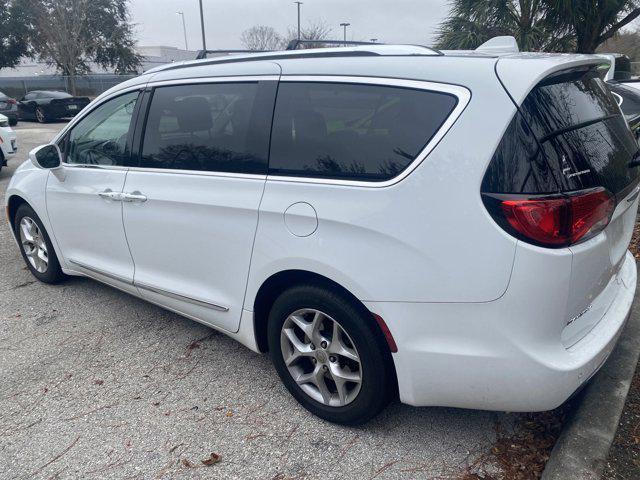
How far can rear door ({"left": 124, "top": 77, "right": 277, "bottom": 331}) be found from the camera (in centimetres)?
283

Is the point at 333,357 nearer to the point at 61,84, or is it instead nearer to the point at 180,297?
the point at 180,297

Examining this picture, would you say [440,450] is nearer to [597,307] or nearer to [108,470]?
[597,307]

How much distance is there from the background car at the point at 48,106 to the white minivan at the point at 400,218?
20024mm

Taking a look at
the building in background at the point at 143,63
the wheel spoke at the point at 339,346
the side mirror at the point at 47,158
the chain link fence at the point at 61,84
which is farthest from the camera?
the building in background at the point at 143,63

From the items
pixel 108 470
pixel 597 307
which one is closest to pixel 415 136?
pixel 597 307

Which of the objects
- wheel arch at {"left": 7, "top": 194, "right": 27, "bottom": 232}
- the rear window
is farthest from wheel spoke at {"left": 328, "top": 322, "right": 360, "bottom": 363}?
wheel arch at {"left": 7, "top": 194, "right": 27, "bottom": 232}

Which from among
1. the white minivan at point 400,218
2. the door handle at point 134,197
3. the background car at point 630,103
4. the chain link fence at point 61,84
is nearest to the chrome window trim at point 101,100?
the white minivan at point 400,218

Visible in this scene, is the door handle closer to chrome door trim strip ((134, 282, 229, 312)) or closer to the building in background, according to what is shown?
chrome door trim strip ((134, 282, 229, 312))

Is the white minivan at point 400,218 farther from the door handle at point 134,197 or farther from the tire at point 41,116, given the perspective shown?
the tire at point 41,116

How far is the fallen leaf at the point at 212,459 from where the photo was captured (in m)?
2.50

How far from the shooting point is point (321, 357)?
267cm

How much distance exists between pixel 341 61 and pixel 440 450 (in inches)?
74.6

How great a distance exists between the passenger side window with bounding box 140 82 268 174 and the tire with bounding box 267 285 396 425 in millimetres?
723

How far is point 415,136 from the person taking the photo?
226 cm
